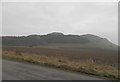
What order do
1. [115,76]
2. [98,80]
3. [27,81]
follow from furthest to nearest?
[115,76], [98,80], [27,81]

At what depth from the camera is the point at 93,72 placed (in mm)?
13273

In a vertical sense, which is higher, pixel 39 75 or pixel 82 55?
pixel 39 75

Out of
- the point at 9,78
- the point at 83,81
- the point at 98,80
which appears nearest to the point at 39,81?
the point at 9,78

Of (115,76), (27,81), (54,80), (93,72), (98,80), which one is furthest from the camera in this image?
(93,72)

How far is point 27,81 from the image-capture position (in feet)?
30.6

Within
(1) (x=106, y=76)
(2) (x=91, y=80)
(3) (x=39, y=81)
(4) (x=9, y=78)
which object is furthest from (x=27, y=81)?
(1) (x=106, y=76)

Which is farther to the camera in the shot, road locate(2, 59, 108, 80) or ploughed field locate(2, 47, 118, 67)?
ploughed field locate(2, 47, 118, 67)

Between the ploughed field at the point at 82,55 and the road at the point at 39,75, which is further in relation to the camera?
the ploughed field at the point at 82,55

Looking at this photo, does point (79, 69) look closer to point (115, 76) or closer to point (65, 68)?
point (65, 68)

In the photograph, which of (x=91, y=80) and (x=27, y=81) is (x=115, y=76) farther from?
(x=27, y=81)

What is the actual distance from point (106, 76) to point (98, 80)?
1.80 m

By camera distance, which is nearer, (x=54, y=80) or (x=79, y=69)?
(x=54, y=80)

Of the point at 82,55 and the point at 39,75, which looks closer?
the point at 39,75

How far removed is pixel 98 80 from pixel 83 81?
1.09m
